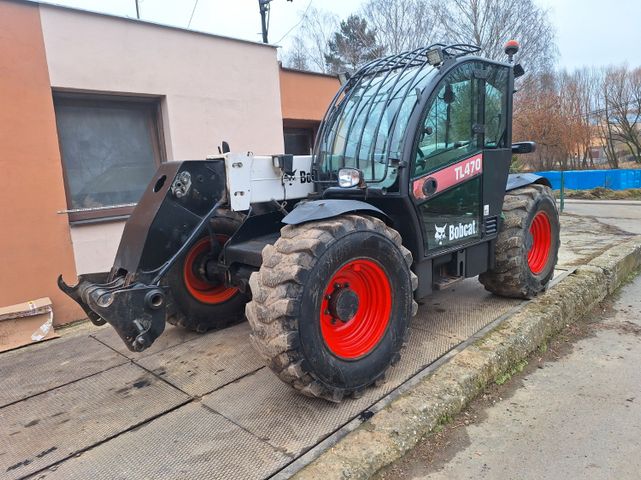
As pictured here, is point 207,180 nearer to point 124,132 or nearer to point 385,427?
point 385,427

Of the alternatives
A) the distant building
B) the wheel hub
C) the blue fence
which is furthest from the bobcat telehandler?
the blue fence

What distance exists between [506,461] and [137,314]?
231 cm

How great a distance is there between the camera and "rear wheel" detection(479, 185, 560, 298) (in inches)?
175

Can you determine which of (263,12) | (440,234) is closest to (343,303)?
(440,234)

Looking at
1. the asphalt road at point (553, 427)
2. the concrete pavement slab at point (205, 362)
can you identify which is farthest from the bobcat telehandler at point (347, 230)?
the asphalt road at point (553, 427)

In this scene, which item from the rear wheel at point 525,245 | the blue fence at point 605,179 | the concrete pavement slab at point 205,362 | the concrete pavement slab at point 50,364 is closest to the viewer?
the concrete pavement slab at point 205,362

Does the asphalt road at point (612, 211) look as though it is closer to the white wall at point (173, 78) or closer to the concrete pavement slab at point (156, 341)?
the white wall at point (173, 78)

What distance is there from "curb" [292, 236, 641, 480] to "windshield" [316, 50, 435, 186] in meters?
1.46

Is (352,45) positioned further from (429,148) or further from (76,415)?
(76,415)

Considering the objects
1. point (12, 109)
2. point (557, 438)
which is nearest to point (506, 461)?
point (557, 438)

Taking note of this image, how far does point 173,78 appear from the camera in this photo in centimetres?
561

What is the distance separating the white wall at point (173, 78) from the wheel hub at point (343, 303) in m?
3.35

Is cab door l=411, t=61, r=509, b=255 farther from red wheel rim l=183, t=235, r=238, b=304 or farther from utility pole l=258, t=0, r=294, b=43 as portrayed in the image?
utility pole l=258, t=0, r=294, b=43

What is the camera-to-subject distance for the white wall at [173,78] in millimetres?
4879
